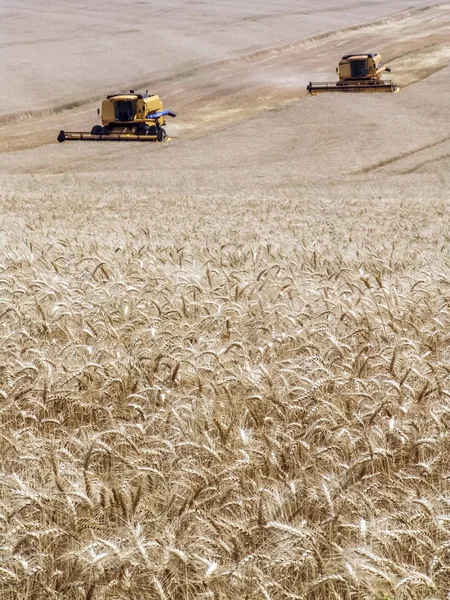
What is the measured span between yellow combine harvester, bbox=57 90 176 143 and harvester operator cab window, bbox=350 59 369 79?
18457 millimetres

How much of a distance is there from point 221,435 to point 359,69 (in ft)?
191

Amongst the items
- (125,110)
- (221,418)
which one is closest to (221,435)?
(221,418)

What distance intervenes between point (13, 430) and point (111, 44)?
9713cm

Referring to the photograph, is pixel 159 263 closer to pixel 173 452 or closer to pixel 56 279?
pixel 56 279

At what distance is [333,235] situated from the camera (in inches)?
428

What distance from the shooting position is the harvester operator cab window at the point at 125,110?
44406 millimetres

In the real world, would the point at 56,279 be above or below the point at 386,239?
above

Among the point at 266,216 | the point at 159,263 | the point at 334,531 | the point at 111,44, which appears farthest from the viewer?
the point at 111,44

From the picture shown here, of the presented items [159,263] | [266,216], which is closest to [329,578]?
[159,263]

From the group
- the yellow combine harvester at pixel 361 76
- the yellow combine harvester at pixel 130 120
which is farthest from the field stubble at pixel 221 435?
the yellow combine harvester at pixel 361 76

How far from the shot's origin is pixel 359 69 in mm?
57500

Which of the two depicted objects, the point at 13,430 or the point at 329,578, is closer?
the point at 329,578

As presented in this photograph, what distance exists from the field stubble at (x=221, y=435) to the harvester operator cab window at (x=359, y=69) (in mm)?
53790

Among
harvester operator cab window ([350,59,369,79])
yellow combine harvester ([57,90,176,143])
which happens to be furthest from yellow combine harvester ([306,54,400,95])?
yellow combine harvester ([57,90,176,143])
